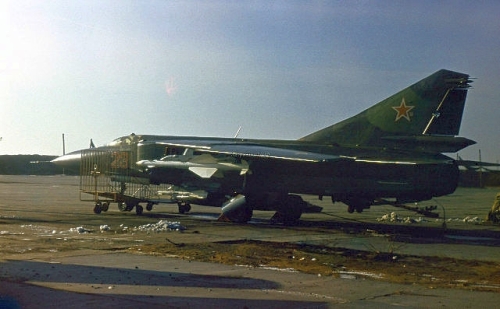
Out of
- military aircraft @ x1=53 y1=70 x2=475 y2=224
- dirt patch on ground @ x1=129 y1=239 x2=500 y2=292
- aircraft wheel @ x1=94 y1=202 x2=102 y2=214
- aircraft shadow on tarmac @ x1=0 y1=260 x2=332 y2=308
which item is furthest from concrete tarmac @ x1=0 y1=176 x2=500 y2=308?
aircraft wheel @ x1=94 y1=202 x2=102 y2=214

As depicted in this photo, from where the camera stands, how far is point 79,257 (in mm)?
13102

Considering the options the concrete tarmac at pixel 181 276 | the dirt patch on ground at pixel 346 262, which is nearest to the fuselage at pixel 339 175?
the concrete tarmac at pixel 181 276

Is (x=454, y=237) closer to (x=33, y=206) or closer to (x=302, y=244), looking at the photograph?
(x=302, y=244)

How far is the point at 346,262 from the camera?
13.0 m

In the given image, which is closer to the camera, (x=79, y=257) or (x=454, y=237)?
(x=79, y=257)

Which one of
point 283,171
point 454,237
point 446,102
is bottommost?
point 454,237

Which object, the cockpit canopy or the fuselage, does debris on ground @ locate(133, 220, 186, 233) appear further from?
the cockpit canopy

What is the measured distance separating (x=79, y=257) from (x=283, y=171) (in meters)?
11.4

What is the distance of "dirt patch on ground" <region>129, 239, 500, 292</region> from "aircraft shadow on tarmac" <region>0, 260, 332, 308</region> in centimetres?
183

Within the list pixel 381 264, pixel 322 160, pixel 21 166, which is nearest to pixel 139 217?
pixel 322 160

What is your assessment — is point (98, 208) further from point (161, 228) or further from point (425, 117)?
point (425, 117)


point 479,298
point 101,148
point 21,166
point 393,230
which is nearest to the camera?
point 479,298

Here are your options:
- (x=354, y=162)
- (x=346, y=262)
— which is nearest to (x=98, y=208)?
(x=354, y=162)

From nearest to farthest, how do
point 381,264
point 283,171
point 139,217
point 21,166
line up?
point 381,264
point 283,171
point 139,217
point 21,166
